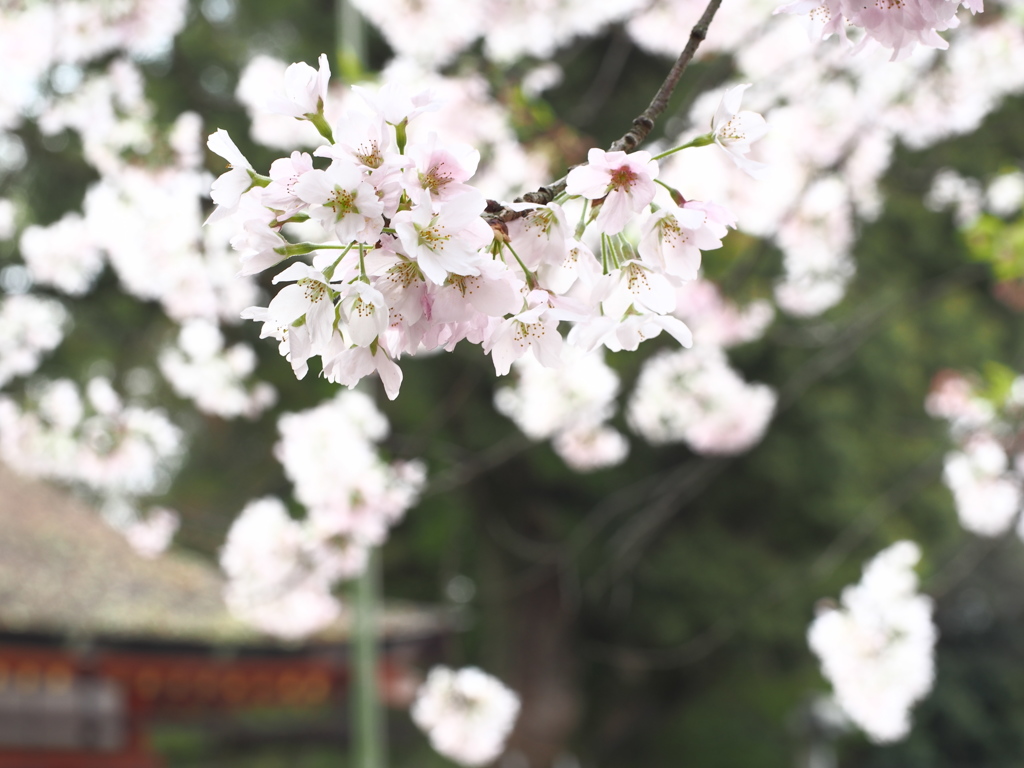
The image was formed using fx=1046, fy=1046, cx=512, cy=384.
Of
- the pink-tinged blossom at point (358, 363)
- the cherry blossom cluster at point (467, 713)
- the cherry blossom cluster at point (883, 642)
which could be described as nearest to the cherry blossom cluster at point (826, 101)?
the cherry blossom cluster at point (883, 642)

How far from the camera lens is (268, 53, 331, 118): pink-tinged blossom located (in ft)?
2.60

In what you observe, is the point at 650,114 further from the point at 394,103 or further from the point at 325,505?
the point at 325,505

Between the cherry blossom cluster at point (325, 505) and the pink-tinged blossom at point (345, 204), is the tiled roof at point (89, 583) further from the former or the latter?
the pink-tinged blossom at point (345, 204)

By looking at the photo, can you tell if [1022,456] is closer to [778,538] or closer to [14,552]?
[14,552]

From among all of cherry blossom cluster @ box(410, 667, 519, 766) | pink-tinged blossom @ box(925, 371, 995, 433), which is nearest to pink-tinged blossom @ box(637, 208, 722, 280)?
pink-tinged blossom @ box(925, 371, 995, 433)

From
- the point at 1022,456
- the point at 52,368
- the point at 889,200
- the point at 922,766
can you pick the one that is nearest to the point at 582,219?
the point at 1022,456

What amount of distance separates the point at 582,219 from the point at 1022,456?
8.99 feet

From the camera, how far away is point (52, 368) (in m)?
7.10

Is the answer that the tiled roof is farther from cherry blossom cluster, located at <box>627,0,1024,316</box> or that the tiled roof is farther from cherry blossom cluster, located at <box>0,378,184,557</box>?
cherry blossom cluster, located at <box>627,0,1024,316</box>

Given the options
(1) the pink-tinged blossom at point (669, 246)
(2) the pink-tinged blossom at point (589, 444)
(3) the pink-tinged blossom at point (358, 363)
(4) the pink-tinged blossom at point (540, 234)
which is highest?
(2) the pink-tinged blossom at point (589, 444)

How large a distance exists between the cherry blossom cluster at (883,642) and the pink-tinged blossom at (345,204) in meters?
2.58

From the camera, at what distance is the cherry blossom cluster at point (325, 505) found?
321 centimetres

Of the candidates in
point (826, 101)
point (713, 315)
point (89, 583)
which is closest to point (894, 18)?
point (713, 315)

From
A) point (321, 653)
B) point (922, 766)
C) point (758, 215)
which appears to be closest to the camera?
point (758, 215)
